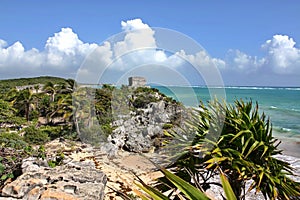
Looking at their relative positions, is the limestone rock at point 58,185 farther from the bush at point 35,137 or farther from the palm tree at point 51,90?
the palm tree at point 51,90

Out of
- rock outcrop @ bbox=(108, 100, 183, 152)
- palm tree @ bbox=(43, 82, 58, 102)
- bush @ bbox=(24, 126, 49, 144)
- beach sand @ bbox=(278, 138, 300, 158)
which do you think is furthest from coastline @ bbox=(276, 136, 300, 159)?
palm tree @ bbox=(43, 82, 58, 102)

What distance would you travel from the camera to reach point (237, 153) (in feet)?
10.4

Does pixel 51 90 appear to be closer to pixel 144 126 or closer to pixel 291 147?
pixel 144 126

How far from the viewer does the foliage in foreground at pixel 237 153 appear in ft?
10.2

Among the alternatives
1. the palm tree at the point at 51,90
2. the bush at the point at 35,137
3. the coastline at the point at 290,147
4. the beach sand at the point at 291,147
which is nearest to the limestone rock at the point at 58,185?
the bush at the point at 35,137

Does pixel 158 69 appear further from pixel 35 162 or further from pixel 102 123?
pixel 102 123

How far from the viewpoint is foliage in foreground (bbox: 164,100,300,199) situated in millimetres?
3117

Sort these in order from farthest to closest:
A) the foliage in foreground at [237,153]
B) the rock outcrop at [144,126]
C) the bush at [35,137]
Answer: the rock outcrop at [144,126], the bush at [35,137], the foliage in foreground at [237,153]

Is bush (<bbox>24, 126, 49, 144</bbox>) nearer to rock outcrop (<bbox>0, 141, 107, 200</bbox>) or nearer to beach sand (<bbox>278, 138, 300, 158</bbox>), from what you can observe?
rock outcrop (<bbox>0, 141, 107, 200</bbox>)

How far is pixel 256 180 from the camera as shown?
3.12 metres

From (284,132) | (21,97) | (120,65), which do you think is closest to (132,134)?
(120,65)

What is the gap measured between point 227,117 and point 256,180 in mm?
726

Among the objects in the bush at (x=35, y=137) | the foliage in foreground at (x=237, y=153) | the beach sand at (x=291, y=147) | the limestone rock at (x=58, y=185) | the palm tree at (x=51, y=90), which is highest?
the foliage in foreground at (x=237, y=153)

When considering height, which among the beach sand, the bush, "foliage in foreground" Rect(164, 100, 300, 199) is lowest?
the beach sand
